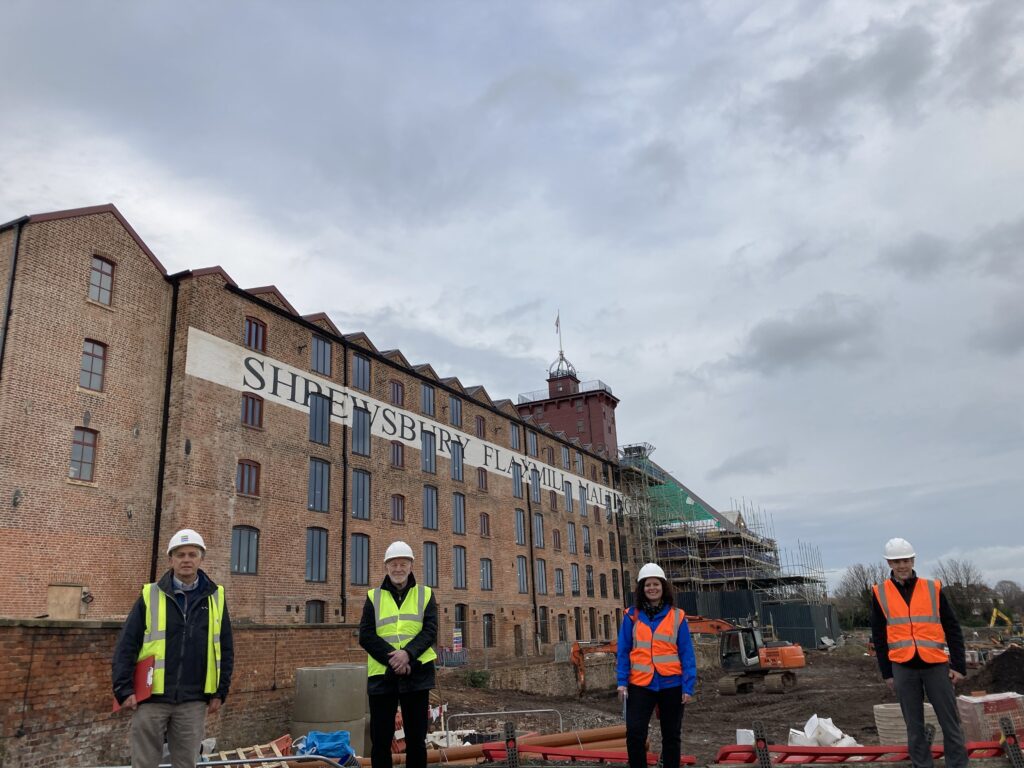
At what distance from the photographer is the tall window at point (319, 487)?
2608 centimetres

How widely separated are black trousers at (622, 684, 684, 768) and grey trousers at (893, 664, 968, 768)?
1.83 metres

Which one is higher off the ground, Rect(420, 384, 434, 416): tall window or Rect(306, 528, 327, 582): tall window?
Rect(420, 384, 434, 416): tall window

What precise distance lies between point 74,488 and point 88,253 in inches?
245

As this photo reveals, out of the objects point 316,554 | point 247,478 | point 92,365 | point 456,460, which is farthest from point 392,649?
point 456,460

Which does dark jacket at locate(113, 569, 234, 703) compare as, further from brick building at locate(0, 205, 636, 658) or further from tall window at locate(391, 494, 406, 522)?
tall window at locate(391, 494, 406, 522)

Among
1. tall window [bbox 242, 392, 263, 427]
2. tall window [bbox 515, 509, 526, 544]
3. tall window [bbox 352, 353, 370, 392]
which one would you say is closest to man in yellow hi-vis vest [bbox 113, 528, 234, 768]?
tall window [bbox 242, 392, 263, 427]

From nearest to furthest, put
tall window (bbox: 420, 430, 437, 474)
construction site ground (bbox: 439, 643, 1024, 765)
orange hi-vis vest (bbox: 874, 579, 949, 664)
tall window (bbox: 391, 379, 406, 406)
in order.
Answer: orange hi-vis vest (bbox: 874, 579, 949, 664) < construction site ground (bbox: 439, 643, 1024, 765) < tall window (bbox: 391, 379, 406, 406) < tall window (bbox: 420, 430, 437, 474)

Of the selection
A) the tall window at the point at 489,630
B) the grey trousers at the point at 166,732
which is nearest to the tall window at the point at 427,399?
the tall window at the point at 489,630

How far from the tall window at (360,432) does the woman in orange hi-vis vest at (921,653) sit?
23817 millimetres

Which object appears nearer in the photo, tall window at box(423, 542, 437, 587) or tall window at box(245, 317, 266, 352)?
tall window at box(245, 317, 266, 352)

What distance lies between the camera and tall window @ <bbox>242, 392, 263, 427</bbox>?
2420 cm

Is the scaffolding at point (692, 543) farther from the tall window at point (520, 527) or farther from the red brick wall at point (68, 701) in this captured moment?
the red brick wall at point (68, 701)

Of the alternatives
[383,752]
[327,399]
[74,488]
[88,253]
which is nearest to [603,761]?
[383,752]

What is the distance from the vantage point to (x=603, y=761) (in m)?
7.98
